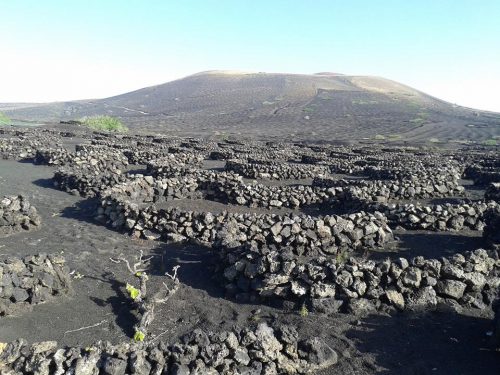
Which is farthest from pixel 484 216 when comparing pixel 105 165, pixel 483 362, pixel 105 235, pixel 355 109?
pixel 355 109

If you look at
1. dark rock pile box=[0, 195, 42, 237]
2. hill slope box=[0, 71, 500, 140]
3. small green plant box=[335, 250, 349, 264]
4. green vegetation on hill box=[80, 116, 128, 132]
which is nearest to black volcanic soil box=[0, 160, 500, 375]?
dark rock pile box=[0, 195, 42, 237]

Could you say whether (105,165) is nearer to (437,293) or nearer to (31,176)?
(31,176)

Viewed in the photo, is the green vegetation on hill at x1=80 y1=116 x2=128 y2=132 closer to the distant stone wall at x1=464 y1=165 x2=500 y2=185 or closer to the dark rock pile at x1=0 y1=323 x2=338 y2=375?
the distant stone wall at x1=464 y1=165 x2=500 y2=185

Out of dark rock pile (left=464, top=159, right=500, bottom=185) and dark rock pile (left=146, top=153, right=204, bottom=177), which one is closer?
dark rock pile (left=146, top=153, right=204, bottom=177)

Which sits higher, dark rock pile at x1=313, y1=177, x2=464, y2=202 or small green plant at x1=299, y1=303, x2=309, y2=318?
dark rock pile at x1=313, y1=177, x2=464, y2=202

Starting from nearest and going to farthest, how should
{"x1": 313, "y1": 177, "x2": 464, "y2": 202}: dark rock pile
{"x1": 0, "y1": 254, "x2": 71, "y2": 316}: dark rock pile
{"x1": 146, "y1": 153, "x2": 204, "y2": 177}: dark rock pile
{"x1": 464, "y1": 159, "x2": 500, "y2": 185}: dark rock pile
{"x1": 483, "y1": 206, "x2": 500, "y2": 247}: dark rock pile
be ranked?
1. {"x1": 0, "y1": 254, "x2": 71, "y2": 316}: dark rock pile
2. {"x1": 483, "y1": 206, "x2": 500, "y2": 247}: dark rock pile
3. {"x1": 313, "y1": 177, "x2": 464, "y2": 202}: dark rock pile
4. {"x1": 146, "y1": 153, "x2": 204, "y2": 177}: dark rock pile
5. {"x1": 464, "y1": 159, "x2": 500, "y2": 185}: dark rock pile

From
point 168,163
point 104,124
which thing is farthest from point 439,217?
point 104,124

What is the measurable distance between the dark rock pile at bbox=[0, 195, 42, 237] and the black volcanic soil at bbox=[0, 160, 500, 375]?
82 cm

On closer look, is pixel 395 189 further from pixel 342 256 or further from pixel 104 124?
pixel 104 124

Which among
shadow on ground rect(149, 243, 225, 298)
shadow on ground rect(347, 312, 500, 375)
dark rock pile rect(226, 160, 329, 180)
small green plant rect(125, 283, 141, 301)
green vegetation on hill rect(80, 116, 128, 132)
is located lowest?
shadow on ground rect(149, 243, 225, 298)

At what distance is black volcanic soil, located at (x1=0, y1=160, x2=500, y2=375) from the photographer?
270 inches

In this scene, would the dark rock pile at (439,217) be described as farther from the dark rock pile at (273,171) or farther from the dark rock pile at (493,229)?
the dark rock pile at (273,171)

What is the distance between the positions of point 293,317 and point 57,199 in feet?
43.7

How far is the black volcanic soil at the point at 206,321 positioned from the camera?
6863mm
